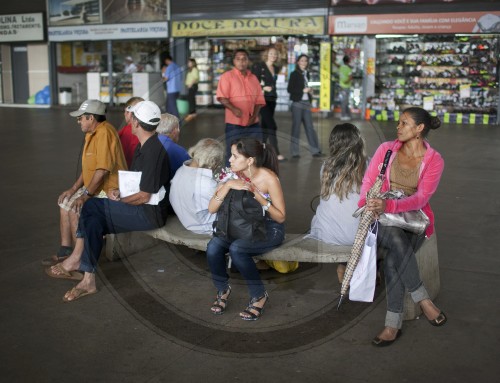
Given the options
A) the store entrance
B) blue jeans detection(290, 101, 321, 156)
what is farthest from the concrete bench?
the store entrance

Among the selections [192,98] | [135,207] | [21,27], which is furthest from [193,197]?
[21,27]

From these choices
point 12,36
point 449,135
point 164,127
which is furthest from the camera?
point 12,36

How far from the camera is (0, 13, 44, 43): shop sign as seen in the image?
21.1 meters

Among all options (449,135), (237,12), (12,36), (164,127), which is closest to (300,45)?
(237,12)

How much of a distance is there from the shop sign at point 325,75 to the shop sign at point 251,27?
1.58ft

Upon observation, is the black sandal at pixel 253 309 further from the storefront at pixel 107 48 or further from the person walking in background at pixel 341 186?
the storefront at pixel 107 48

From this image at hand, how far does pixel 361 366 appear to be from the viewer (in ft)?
10.8

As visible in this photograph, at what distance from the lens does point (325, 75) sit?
17172 mm

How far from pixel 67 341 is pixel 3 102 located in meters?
21.0

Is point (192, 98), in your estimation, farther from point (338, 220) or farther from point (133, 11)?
point (338, 220)

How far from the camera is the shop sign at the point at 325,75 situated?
1694 centimetres

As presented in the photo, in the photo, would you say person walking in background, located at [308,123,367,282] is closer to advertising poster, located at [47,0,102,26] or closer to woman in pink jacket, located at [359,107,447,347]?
woman in pink jacket, located at [359,107,447,347]

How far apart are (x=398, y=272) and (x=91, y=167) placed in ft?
7.86

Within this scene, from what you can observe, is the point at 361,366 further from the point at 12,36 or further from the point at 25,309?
the point at 12,36
